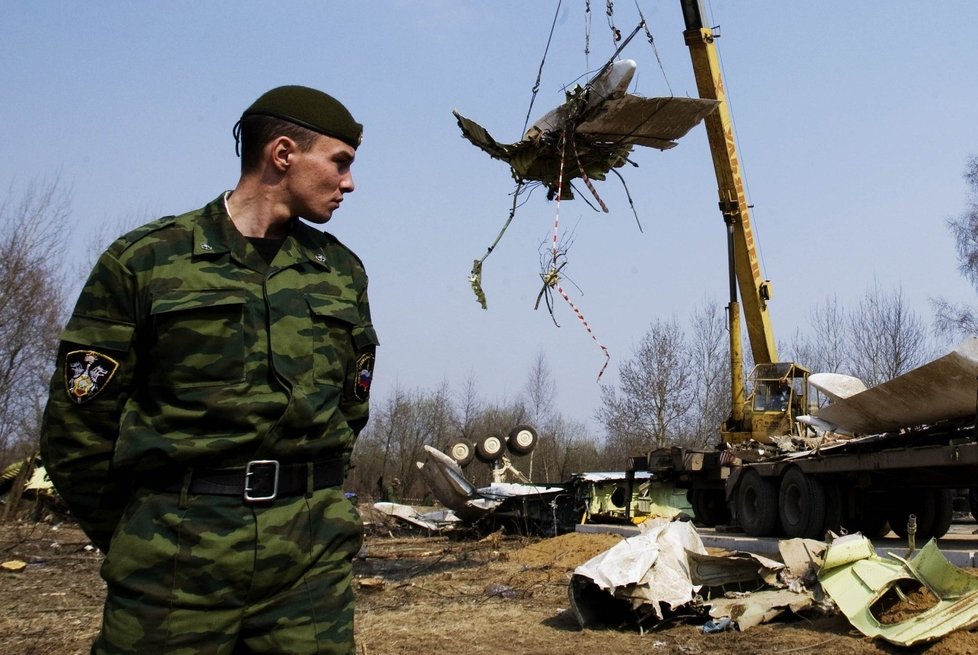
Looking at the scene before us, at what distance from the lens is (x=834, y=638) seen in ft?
20.7

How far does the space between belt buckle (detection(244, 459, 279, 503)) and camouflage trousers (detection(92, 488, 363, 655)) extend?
0.09ft

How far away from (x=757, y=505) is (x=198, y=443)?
1218cm

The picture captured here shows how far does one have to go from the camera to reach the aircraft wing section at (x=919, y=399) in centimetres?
889

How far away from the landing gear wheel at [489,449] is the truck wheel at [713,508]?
6488mm

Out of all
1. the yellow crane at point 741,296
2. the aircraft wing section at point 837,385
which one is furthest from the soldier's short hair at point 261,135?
the yellow crane at point 741,296

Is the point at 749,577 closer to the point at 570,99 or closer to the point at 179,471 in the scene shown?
the point at 570,99

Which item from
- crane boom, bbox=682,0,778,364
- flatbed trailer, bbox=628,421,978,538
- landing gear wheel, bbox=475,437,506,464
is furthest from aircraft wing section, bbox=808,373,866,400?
landing gear wheel, bbox=475,437,506,464

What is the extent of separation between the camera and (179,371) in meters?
2.36

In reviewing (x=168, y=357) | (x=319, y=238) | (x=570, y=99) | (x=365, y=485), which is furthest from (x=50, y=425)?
(x=365, y=485)

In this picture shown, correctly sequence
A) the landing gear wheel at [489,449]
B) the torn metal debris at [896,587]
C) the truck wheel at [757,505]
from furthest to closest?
the landing gear wheel at [489,449] → the truck wheel at [757,505] → the torn metal debris at [896,587]

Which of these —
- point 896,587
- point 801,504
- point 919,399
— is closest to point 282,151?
point 896,587

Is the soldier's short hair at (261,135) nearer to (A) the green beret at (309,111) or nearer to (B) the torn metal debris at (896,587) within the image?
(A) the green beret at (309,111)

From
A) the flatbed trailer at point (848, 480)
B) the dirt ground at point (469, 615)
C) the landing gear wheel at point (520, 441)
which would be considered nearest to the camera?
the dirt ground at point (469, 615)

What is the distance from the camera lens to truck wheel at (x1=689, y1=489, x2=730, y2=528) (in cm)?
1673
